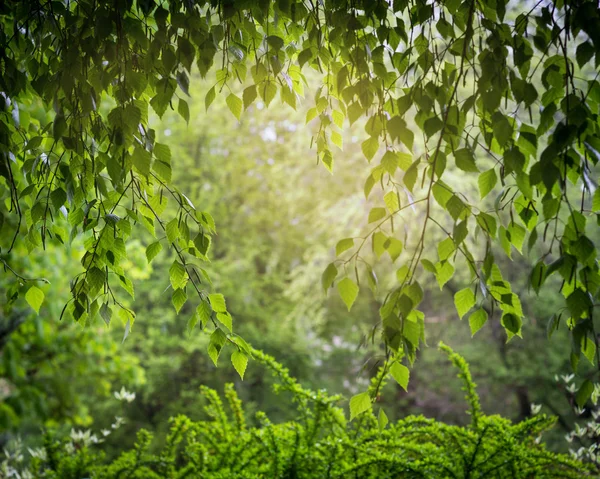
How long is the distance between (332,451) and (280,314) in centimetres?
948

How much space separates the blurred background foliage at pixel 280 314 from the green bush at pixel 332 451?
19.7 ft

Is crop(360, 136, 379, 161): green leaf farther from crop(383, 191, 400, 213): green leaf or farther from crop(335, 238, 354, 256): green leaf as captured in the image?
crop(335, 238, 354, 256): green leaf

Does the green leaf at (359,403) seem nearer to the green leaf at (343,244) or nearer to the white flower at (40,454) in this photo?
the green leaf at (343,244)

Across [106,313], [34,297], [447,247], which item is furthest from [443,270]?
[34,297]

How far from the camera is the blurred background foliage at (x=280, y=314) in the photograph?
9633mm

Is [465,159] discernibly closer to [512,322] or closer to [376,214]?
[376,214]

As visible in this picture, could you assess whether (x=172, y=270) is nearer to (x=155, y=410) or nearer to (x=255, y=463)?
(x=255, y=463)

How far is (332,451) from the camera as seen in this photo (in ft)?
7.62

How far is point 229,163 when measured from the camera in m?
11.9

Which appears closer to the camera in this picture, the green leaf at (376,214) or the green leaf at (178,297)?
the green leaf at (376,214)

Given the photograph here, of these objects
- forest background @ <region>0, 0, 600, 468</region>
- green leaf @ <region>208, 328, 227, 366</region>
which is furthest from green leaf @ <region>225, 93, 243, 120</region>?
forest background @ <region>0, 0, 600, 468</region>

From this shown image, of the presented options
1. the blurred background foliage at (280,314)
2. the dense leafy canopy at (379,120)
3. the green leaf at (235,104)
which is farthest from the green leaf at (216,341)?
the blurred background foliage at (280,314)

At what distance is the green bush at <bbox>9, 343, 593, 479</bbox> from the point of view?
2.21 m

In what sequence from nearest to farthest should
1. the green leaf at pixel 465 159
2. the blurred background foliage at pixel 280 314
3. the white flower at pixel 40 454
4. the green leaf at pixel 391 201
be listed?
the green leaf at pixel 465 159 < the green leaf at pixel 391 201 < the white flower at pixel 40 454 < the blurred background foliage at pixel 280 314
